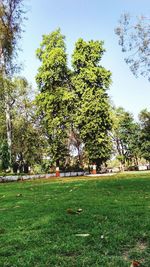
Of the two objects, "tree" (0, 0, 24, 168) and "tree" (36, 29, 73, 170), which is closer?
"tree" (0, 0, 24, 168)

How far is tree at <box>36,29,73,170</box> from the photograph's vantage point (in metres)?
36.5

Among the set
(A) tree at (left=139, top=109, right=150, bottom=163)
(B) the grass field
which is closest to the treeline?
(A) tree at (left=139, top=109, right=150, bottom=163)

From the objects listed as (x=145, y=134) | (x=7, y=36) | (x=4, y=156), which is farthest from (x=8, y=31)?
(x=145, y=134)

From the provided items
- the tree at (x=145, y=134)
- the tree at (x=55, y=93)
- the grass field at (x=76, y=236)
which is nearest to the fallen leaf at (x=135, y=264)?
the grass field at (x=76, y=236)

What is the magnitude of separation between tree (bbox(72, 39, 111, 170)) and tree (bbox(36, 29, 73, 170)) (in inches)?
48.6

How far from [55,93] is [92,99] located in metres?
4.23

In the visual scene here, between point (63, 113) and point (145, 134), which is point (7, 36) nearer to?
point (63, 113)

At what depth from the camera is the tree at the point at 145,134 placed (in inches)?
2216

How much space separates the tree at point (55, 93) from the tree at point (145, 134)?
22383 millimetres

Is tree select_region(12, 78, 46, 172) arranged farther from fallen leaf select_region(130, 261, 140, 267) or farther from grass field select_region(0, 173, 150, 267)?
fallen leaf select_region(130, 261, 140, 267)

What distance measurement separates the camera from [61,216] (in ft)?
17.0

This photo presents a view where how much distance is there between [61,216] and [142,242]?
1.77 m

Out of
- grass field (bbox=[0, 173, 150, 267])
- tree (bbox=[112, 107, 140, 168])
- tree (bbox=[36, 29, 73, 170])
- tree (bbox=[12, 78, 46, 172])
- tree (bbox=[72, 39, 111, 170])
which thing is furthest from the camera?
tree (bbox=[112, 107, 140, 168])

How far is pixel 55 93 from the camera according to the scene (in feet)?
122
